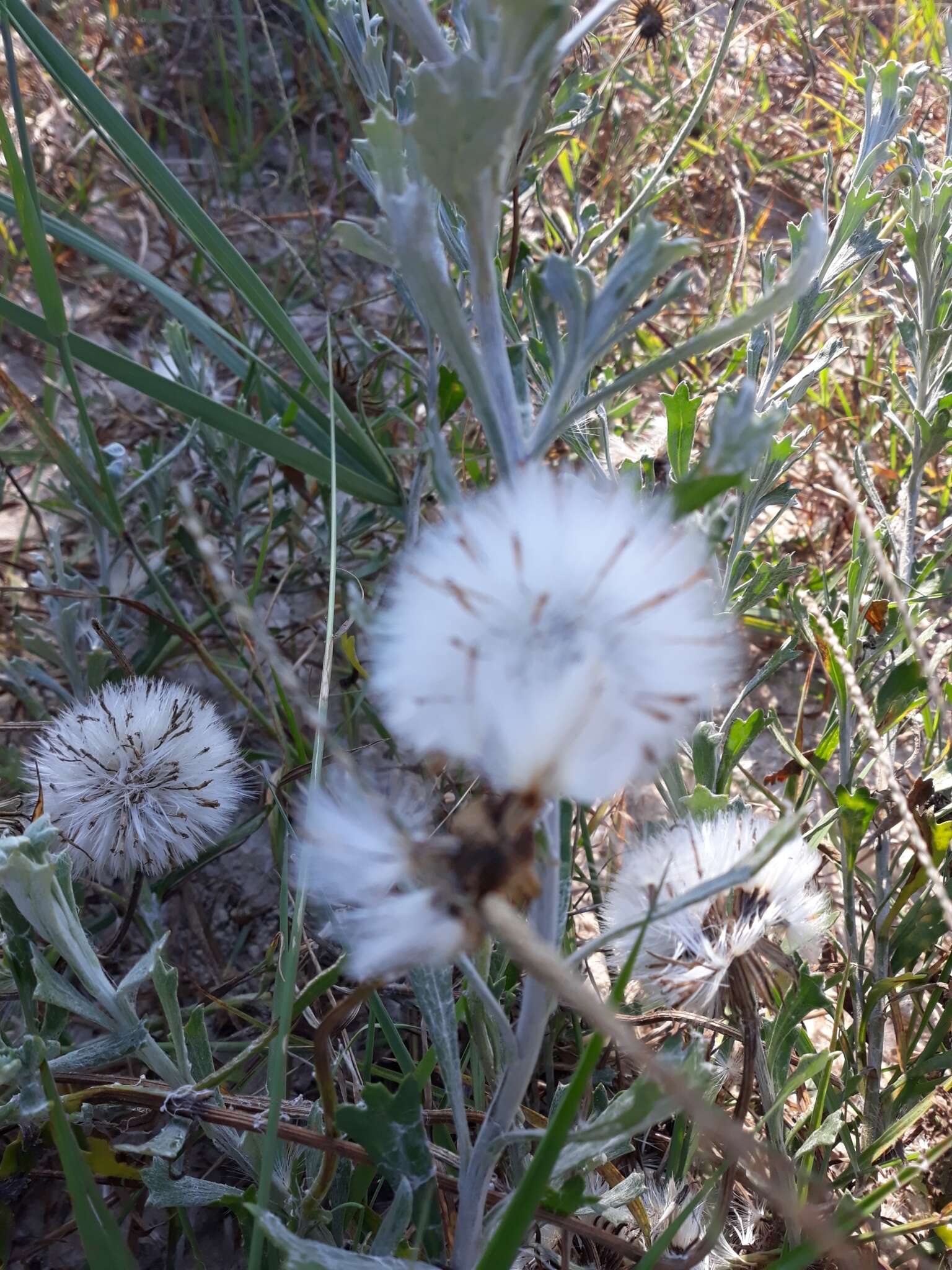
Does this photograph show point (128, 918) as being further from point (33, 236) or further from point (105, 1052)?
point (33, 236)

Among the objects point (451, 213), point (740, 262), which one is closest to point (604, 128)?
point (740, 262)

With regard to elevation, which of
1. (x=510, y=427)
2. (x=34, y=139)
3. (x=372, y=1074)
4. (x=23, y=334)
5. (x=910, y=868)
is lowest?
(x=910, y=868)

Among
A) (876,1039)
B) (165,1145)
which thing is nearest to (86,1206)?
(165,1145)

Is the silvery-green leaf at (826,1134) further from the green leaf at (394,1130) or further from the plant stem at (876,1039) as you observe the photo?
the green leaf at (394,1130)

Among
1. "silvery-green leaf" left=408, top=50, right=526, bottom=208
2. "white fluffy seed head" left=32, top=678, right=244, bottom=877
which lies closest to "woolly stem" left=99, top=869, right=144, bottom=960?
"white fluffy seed head" left=32, top=678, right=244, bottom=877

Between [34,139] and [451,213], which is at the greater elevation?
[34,139]

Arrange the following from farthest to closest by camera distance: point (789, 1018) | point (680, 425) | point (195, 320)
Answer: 1. point (195, 320)
2. point (680, 425)
3. point (789, 1018)

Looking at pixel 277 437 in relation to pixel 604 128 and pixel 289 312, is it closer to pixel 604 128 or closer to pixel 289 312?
pixel 289 312

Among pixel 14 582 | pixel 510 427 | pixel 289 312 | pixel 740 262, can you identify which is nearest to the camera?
pixel 510 427

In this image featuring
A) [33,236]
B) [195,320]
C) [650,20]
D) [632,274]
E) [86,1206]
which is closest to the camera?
[632,274]
